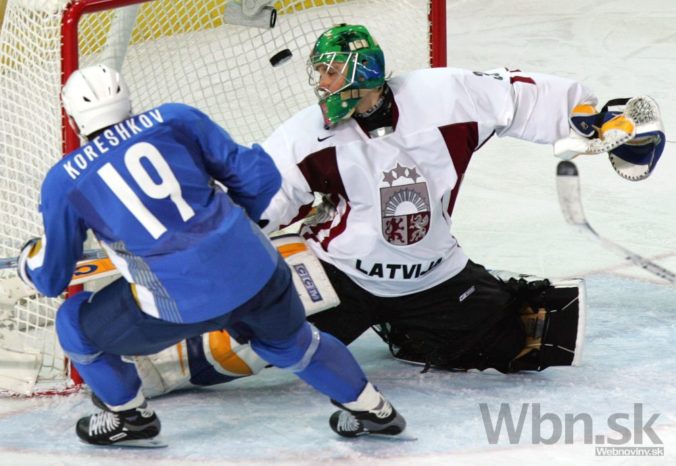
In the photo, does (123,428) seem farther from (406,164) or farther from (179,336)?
(406,164)

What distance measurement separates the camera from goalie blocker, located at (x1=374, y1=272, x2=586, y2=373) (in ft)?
11.3

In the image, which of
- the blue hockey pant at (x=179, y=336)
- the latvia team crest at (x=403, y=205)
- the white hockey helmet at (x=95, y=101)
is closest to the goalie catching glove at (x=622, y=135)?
the latvia team crest at (x=403, y=205)

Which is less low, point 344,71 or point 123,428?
point 344,71

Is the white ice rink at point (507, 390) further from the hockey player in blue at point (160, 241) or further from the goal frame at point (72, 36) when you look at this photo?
the goal frame at point (72, 36)

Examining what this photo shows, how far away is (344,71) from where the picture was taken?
3.24 m

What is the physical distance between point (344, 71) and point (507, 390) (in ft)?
2.84

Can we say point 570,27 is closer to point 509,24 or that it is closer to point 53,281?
point 509,24

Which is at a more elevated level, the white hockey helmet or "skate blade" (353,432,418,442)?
the white hockey helmet

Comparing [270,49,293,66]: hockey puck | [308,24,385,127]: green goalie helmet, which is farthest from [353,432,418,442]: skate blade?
[270,49,293,66]: hockey puck

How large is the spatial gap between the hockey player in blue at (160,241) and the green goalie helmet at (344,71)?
0.48 meters

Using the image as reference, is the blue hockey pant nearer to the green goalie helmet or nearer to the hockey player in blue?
the hockey player in blue

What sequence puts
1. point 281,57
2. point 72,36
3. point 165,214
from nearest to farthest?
1. point 165,214
2. point 72,36
3. point 281,57

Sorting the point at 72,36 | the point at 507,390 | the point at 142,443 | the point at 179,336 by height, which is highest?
the point at 72,36

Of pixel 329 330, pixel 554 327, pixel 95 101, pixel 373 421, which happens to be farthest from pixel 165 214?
pixel 554 327
